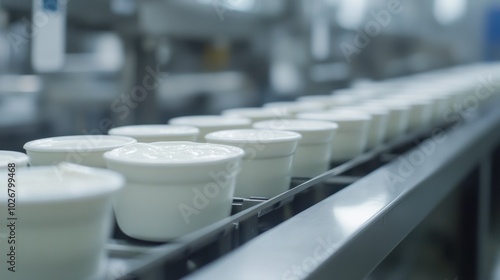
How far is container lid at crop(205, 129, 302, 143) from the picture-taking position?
747 millimetres

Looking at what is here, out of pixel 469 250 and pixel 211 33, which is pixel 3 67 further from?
pixel 469 250

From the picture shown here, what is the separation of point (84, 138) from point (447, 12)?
17.4 feet

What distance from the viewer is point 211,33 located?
172 centimetres

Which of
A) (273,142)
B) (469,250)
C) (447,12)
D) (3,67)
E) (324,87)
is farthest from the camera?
(447,12)

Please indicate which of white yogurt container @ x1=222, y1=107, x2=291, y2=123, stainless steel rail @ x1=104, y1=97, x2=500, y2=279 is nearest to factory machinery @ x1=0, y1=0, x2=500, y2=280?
stainless steel rail @ x1=104, y1=97, x2=500, y2=279

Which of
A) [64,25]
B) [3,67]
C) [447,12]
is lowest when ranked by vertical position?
[3,67]

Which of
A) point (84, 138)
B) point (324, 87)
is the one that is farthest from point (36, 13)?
point (324, 87)

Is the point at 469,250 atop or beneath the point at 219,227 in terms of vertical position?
beneath

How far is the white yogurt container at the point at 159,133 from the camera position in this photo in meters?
0.81

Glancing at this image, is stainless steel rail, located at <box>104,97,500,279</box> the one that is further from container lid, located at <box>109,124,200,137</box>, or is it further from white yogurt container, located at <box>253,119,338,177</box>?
container lid, located at <box>109,124,200,137</box>

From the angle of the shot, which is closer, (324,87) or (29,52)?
(29,52)

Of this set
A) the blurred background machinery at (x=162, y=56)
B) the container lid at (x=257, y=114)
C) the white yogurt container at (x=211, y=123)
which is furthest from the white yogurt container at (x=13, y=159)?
the container lid at (x=257, y=114)

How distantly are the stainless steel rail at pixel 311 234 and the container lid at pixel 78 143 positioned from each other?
149 millimetres

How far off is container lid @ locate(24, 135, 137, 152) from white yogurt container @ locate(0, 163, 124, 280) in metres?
0.17
